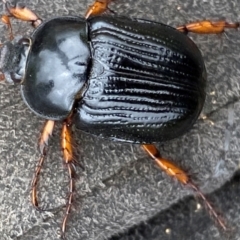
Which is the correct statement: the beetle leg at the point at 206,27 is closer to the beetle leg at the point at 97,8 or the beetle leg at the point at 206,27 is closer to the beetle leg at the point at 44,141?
the beetle leg at the point at 97,8

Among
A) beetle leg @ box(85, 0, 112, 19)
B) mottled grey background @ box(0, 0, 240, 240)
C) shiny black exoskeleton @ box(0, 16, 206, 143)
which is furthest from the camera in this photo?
mottled grey background @ box(0, 0, 240, 240)

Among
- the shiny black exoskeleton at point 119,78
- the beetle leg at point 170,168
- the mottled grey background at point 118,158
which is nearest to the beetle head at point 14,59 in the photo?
the shiny black exoskeleton at point 119,78

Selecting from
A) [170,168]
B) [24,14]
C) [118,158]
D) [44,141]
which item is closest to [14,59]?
[24,14]

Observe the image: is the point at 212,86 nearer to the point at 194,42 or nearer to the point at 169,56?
the point at 194,42

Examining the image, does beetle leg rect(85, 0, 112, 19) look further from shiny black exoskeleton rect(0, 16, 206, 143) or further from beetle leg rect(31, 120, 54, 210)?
beetle leg rect(31, 120, 54, 210)

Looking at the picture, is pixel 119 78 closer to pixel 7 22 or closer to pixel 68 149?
pixel 68 149

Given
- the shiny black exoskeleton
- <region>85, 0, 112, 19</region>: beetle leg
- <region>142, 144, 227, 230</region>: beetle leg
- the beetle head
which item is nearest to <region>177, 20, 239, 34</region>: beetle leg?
the shiny black exoskeleton
